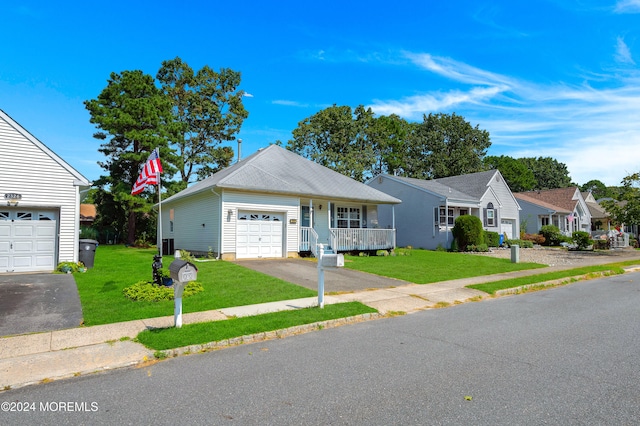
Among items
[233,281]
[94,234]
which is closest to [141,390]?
[233,281]

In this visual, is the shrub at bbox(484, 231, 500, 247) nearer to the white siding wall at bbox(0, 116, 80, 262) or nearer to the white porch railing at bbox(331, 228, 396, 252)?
the white porch railing at bbox(331, 228, 396, 252)

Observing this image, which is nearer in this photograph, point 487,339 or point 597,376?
point 597,376

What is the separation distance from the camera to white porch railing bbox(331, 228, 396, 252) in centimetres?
2023

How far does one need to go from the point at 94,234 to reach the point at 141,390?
3408 centimetres

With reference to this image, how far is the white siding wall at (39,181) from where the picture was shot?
1357 centimetres

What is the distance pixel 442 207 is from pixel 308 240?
1213 cm

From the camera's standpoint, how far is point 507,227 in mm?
33656

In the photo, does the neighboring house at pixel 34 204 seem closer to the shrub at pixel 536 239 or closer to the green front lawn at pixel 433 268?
the green front lawn at pixel 433 268

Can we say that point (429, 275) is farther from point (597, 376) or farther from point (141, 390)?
point (141, 390)

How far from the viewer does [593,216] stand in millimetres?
48531

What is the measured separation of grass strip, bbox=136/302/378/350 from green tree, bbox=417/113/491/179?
153 feet

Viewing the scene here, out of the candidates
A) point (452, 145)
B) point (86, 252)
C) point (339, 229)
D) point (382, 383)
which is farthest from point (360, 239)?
point (452, 145)

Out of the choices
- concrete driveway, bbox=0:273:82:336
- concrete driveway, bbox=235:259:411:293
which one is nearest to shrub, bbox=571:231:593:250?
concrete driveway, bbox=235:259:411:293

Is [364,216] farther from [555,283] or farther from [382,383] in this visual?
[382,383]
